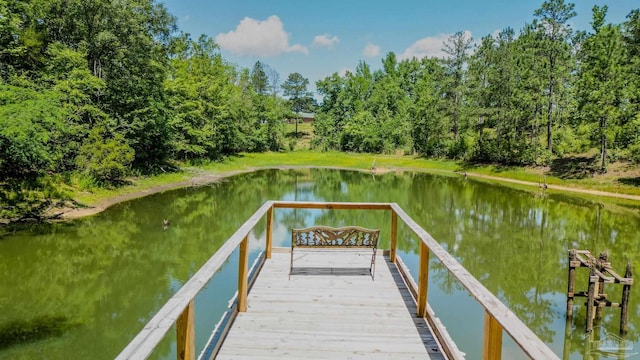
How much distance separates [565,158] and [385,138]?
24.4 meters

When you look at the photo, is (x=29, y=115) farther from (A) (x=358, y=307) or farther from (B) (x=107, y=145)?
(A) (x=358, y=307)

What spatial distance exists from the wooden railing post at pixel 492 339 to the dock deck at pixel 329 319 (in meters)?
1.10

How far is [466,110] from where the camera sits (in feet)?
144

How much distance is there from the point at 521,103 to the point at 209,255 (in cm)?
3337

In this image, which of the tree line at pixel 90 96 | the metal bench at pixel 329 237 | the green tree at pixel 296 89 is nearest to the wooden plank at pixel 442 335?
the metal bench at pixel 329 237

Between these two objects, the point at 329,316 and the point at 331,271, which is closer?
the point at 329,316

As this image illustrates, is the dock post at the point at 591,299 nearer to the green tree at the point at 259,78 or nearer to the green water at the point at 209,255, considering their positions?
the green water at the point at 209,255

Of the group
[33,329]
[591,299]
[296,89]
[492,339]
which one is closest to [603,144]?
[591,299]

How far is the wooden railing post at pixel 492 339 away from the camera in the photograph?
9.38 feet

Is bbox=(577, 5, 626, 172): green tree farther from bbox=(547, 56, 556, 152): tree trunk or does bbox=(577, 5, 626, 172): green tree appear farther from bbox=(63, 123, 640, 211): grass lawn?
bbox=(547, 56, 556, 152): tree trunk

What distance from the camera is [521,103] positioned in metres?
36.6

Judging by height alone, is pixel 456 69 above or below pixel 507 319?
above

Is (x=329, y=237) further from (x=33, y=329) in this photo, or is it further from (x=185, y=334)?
(x=33, y=329)

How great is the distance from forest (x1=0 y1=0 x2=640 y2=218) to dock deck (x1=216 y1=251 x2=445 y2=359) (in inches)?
505
